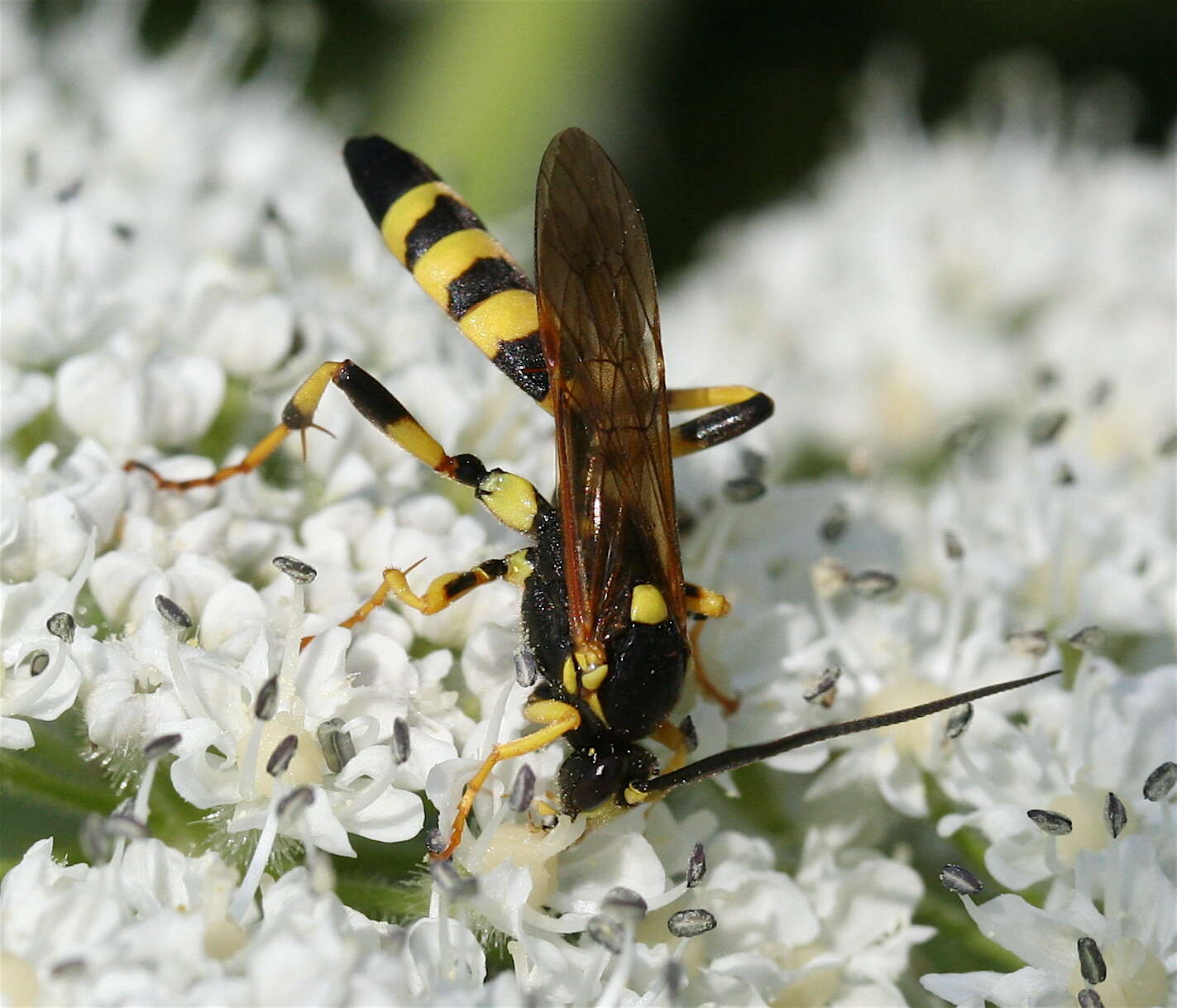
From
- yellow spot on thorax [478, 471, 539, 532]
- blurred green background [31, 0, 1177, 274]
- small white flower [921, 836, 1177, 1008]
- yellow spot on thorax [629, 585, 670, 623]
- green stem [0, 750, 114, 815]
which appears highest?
blurred green background [31, 0, 1177, 274]

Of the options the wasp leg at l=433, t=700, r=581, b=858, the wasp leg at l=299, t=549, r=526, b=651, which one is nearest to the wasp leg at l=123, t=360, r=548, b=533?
the wasp leg at l=299, t=549, r=526, b=651

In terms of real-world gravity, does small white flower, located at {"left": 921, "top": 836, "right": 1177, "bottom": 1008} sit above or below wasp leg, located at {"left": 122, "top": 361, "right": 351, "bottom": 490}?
below

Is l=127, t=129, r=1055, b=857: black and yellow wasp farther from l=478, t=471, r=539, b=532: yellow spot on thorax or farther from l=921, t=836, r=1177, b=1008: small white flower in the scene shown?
l=921, t=836, r=1177, b=1008: small white flower

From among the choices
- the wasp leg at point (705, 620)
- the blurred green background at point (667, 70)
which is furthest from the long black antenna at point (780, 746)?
the blurred green background at point (667, 70)

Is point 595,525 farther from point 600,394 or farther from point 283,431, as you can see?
point 283,431

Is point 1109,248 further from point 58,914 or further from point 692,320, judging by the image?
point 58,914

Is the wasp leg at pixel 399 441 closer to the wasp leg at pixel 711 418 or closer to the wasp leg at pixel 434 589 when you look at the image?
the wasp leg at pixel 434 589

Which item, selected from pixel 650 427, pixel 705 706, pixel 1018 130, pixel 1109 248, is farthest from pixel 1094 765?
pixel 1018 130

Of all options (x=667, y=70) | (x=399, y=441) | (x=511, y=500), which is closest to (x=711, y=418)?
(x=511, y=500)
